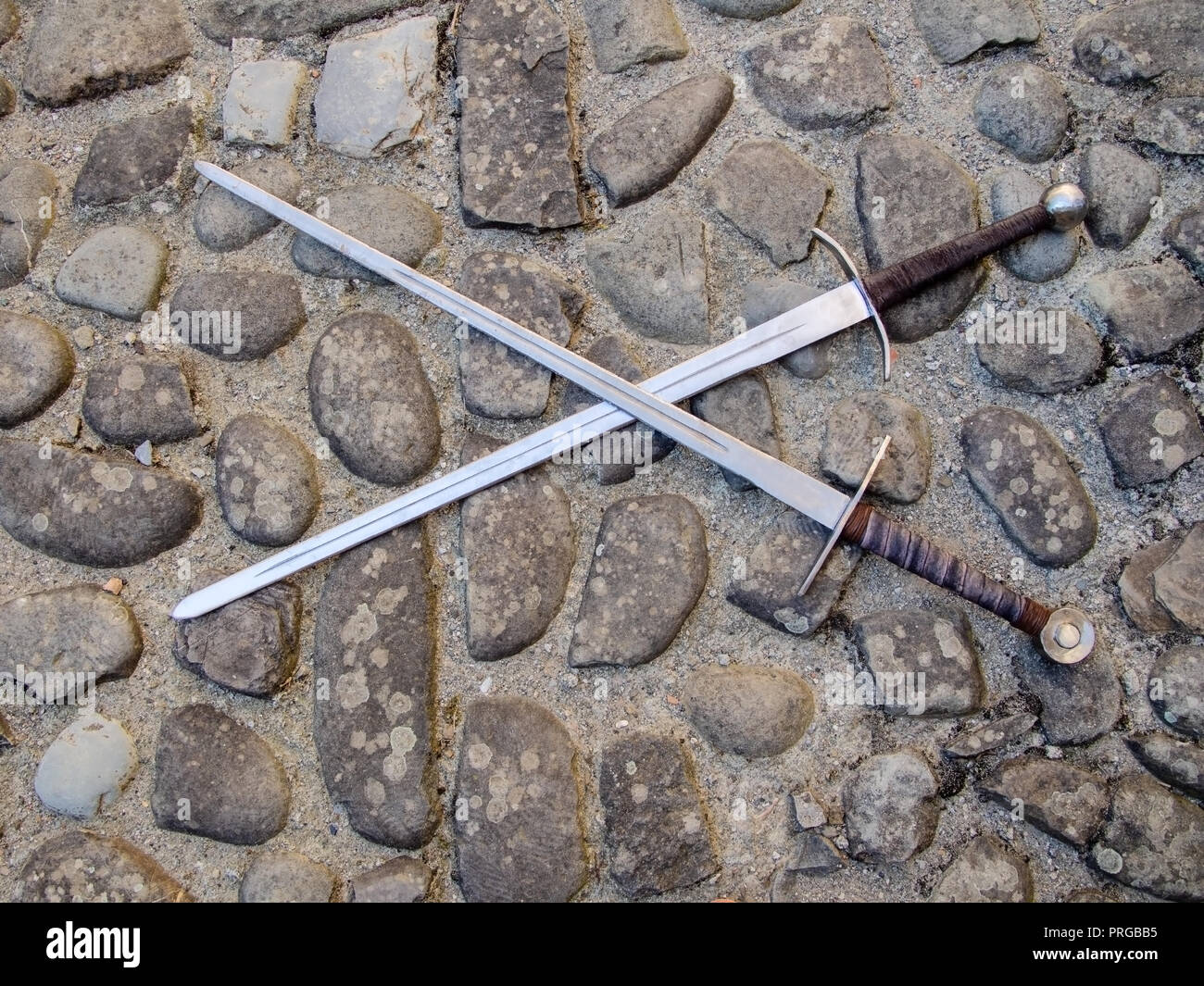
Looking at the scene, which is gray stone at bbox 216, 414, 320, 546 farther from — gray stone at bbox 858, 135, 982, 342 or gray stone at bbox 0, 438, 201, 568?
gray stone at bbox 858, 135, 982, 342

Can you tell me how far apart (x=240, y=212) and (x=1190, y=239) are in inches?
77.4

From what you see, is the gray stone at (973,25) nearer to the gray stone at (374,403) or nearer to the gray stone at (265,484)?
the gray stone at (374,403)

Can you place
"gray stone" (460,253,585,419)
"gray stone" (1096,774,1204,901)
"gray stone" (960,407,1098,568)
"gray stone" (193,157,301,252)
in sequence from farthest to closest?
"gray stone" (193,157,301,252)
"gray stone" (460,253,585,419)
"gray stone" (960,407,1098,568)
"gray stone" (1096,774,1204,901)

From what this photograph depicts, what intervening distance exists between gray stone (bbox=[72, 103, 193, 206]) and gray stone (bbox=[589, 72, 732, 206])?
91 centimetres

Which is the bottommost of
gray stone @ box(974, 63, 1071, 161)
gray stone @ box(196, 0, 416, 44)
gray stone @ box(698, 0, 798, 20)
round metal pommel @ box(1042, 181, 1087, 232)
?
round metal pommel @ box(1042, 181, 1087, 232)

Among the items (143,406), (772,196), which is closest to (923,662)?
(772,196)

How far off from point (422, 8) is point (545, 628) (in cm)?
139

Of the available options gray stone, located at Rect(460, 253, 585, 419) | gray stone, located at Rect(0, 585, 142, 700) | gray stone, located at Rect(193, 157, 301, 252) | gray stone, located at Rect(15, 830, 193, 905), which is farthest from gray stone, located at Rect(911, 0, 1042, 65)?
gray stone, located at Rect(15, 830, 193, 905)

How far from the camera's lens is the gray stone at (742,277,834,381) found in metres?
2.03

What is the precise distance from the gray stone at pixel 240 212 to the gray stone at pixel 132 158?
13 centimetres

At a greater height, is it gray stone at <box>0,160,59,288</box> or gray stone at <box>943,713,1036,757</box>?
gray stone at <box>0,160,59,288</box>

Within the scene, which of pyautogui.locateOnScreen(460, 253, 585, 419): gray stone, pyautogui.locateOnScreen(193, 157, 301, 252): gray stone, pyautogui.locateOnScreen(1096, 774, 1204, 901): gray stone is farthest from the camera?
pyautogui.locateOnScreen(193, 157, 301, 252): gray stone

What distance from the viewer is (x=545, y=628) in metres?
1.99

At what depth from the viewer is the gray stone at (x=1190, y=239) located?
201cm
